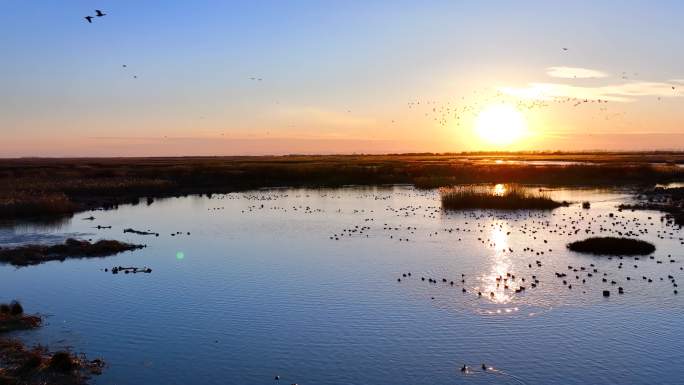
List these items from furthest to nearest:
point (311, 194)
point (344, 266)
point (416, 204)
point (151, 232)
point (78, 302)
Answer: point (311, 194) < point (416, 204) < point (151, 232) < point (344, 266) < point (78, 302)

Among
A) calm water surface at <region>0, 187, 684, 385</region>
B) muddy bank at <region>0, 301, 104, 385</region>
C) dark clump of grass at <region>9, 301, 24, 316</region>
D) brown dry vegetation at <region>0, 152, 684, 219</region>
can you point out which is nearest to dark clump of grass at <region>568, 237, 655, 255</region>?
calm water surface at <region>0, 187, 684, 385</region>

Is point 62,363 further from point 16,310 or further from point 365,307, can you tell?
point 365,307

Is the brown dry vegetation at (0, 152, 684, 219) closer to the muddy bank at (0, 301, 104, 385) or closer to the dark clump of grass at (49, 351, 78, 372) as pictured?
Result: the muddy bank at (0, 301, 104, 385)

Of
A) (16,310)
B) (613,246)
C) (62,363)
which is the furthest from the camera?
(613,246)

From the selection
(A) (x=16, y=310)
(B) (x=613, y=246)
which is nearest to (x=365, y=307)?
(A) (x=16, y=310)

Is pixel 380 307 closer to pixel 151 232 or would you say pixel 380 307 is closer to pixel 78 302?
pixel 78 302

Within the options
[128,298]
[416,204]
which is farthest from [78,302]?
[416,204]
